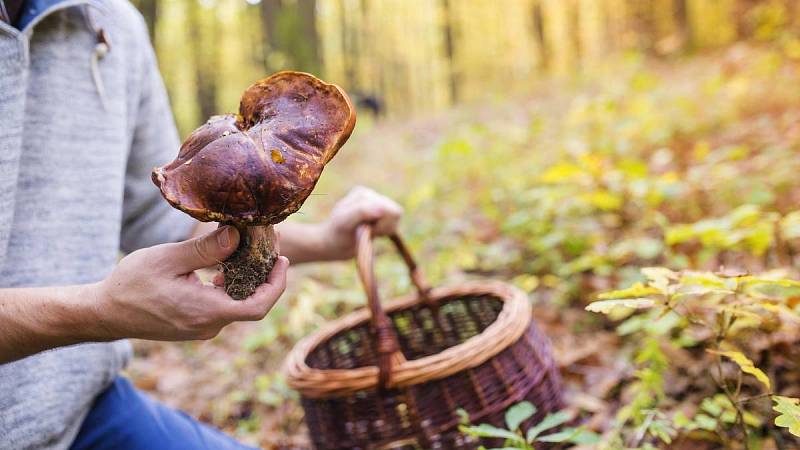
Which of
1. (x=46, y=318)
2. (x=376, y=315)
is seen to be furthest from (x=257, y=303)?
(x=376, y=315)

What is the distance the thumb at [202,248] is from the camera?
932 mm

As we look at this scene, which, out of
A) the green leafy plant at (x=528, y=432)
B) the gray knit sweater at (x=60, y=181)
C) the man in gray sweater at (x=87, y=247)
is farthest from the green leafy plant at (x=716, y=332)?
the gray knit sweater at (x=60, y=181)

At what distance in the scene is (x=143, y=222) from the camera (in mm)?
1774

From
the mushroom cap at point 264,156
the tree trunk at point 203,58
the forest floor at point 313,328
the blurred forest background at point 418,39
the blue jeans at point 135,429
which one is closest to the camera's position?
the mushroom cap at point 264,156

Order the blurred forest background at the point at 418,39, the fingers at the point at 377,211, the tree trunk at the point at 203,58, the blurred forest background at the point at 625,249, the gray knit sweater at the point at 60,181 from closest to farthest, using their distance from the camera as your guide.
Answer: the gray knit sweater at the point at 60,181
the blurred forest background at the point at 625,249
the fingers at the point at 377,211
the blurred forest background at the point at 418,39
the tree trunk at the point at 203,58

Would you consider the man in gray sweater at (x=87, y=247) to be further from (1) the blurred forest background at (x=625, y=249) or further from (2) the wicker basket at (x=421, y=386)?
(1) the blurred forest background at (x=625, y=249)

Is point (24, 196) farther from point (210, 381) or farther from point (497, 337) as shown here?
point (210, 381)

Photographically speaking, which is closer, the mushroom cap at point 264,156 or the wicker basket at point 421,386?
the mushroom cap at point 264,156

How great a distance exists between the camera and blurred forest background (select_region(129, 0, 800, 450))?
4.95ft

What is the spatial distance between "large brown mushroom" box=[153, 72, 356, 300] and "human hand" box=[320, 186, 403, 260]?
601mm

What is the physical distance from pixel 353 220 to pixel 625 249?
1235 millimetres

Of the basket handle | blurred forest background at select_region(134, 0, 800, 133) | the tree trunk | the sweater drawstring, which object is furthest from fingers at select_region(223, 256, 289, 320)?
the tree trunk

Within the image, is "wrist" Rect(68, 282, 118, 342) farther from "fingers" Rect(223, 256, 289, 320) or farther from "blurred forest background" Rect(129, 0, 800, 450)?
"blurred forest background" Rect(129, 0, 800, 450)

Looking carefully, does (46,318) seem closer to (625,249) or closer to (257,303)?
(257,303)
